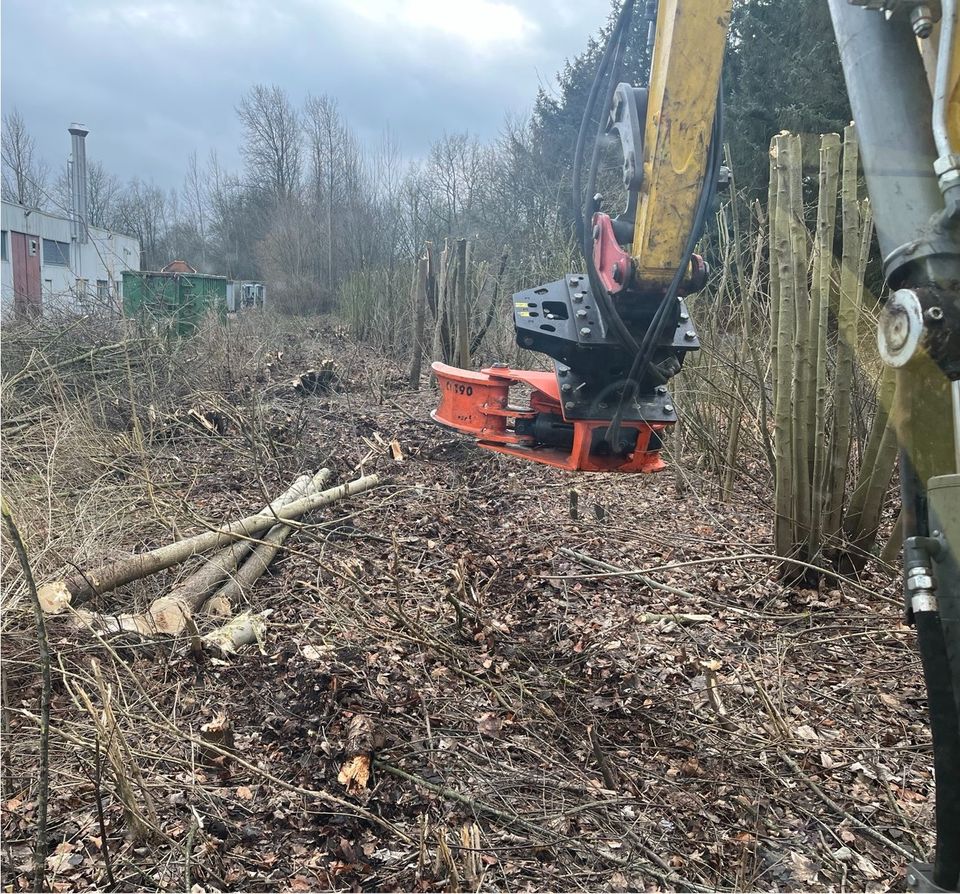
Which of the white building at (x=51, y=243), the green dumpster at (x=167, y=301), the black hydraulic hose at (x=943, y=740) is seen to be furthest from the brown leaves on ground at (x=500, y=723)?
the white building at (x=51, y=243)

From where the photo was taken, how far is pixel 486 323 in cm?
1165

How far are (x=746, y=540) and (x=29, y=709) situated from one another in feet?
14.1

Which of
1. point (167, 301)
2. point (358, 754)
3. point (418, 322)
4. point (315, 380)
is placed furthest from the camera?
point (418, 322)

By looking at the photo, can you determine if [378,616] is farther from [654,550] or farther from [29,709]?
[654,550]

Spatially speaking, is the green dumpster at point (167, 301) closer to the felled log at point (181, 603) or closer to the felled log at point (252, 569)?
the felled log at point (252, 569)

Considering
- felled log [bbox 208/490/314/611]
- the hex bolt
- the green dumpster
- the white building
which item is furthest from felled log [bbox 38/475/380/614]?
the white building

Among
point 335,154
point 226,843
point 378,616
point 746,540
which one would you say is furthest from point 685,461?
point 335,154

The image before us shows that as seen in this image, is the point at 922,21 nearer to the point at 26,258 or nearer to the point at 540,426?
the point at 540,426

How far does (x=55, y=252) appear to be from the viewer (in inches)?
1020

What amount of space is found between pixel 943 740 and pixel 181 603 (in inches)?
136

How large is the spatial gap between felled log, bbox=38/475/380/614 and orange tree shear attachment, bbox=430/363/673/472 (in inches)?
50.3

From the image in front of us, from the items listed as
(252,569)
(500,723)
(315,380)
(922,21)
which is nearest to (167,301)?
(315,380)

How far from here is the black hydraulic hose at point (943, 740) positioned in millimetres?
1267

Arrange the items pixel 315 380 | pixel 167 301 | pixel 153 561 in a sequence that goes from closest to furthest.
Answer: pixel 153 561 < pixel 167 301 < pixel 315 380
